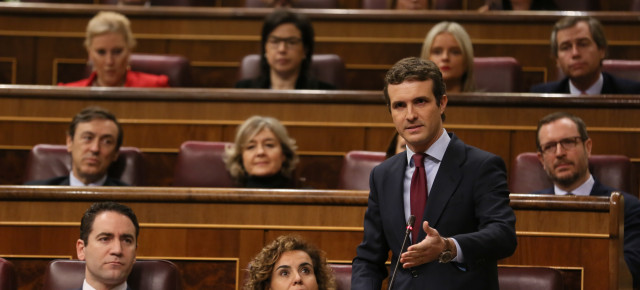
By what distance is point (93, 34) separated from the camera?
2.24m

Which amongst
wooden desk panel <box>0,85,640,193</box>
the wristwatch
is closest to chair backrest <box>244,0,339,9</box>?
wooden desk panel <box>0,85,640,193</box>

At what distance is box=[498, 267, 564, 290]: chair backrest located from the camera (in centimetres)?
132

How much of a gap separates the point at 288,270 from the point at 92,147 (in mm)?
664

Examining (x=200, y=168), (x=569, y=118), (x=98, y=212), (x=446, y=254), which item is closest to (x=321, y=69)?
(x=200, y=168)

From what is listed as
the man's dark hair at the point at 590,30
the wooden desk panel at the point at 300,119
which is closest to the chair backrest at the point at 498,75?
the man's dark hair at the point at 590,30

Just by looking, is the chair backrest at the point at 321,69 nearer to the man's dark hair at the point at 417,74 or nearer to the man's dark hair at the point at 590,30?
the man's dark hair at the point at 590,30

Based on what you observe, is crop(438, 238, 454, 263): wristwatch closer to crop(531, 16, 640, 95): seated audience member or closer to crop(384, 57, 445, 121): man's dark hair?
crop(384, 57, 445, 121): man's dark hair

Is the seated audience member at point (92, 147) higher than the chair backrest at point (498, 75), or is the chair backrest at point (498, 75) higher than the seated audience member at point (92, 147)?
the chair backrest at point (498, 75)

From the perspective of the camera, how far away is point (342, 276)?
140cm

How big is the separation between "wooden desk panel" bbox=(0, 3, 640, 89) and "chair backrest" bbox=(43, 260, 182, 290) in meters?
1.16

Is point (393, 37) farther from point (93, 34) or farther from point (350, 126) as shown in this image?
point (93, 34)

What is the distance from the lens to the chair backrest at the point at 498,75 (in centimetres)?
227

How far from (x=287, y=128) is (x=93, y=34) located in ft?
1.83

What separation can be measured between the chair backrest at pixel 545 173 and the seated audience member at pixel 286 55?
58cm
